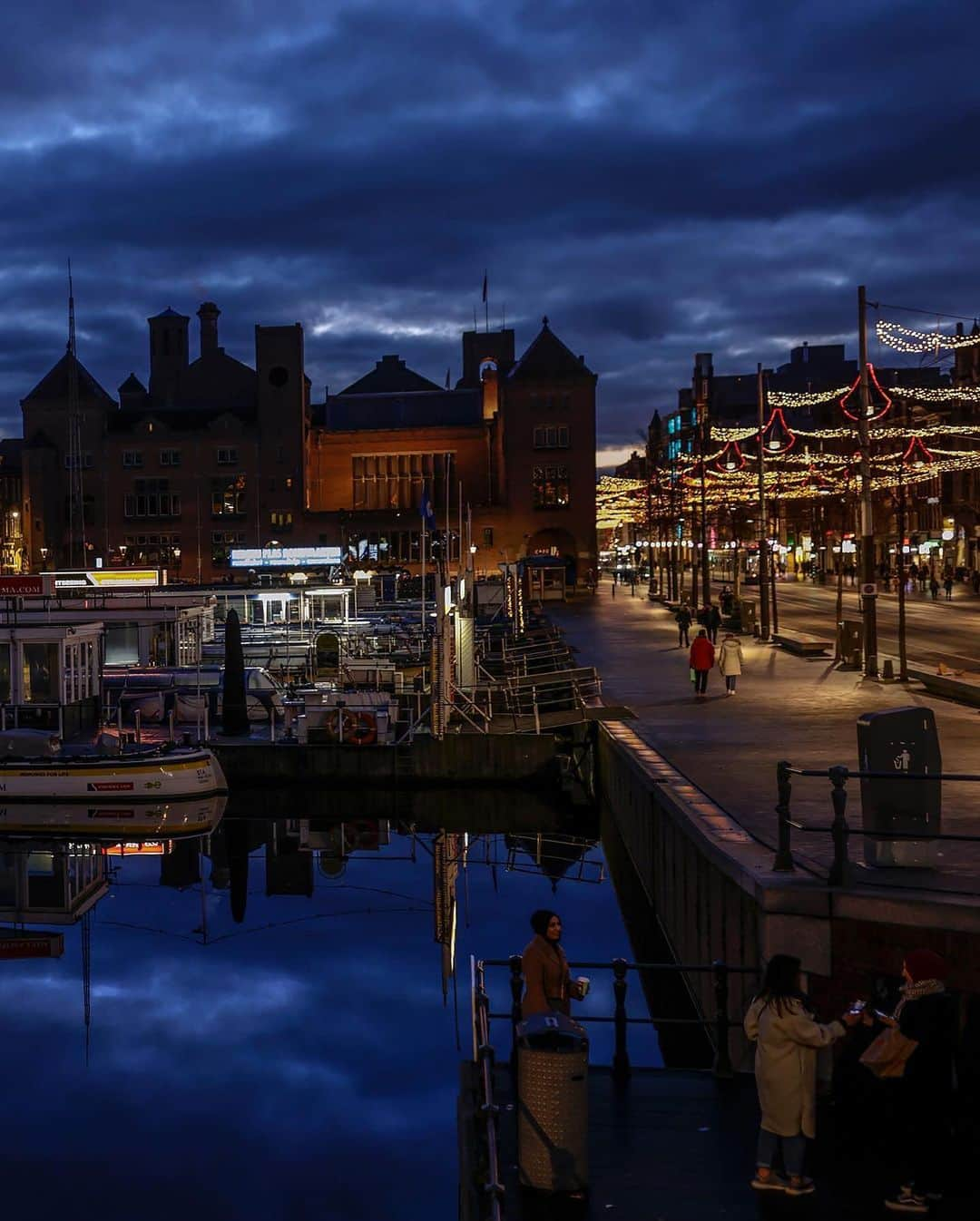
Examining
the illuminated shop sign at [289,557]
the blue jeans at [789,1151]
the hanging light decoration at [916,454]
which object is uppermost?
the hanging light decoration at [916,454]

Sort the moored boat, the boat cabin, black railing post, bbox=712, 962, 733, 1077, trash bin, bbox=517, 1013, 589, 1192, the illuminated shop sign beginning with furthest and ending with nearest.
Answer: the illuminated shop sign < the boat cabin < the moored boat < black railing post, bbox=712, 962, 733, 1077 < trash bin, bbox=517, 1013, 589, 1192

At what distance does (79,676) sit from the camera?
34156 mm

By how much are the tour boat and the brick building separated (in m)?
70.8

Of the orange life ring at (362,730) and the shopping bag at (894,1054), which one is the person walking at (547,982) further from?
the orange life ring at (362,730)

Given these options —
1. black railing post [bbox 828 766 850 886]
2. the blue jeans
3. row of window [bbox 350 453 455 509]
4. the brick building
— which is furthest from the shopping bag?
row of window [bbox 350 453 455 509]

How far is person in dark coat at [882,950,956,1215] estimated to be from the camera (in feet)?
26.2

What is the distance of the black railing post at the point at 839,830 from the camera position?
10297mm

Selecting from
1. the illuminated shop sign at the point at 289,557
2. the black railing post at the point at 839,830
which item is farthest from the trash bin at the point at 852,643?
the illuminated shop sign at the point at 289,557

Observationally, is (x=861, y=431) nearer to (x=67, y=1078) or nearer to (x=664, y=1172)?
(x=67, y=1078)

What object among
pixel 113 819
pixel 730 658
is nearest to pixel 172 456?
pixel 113 819

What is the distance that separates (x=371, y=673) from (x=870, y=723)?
28.8m

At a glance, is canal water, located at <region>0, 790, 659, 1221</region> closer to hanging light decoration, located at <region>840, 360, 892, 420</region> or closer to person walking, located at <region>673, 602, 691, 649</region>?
hanging light decoration, located at <region>840, 360, 892, 420</region>

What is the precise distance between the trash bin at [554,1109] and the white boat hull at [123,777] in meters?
21.9

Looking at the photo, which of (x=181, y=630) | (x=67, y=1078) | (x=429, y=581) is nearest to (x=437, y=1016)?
(x=67, y=1078)
